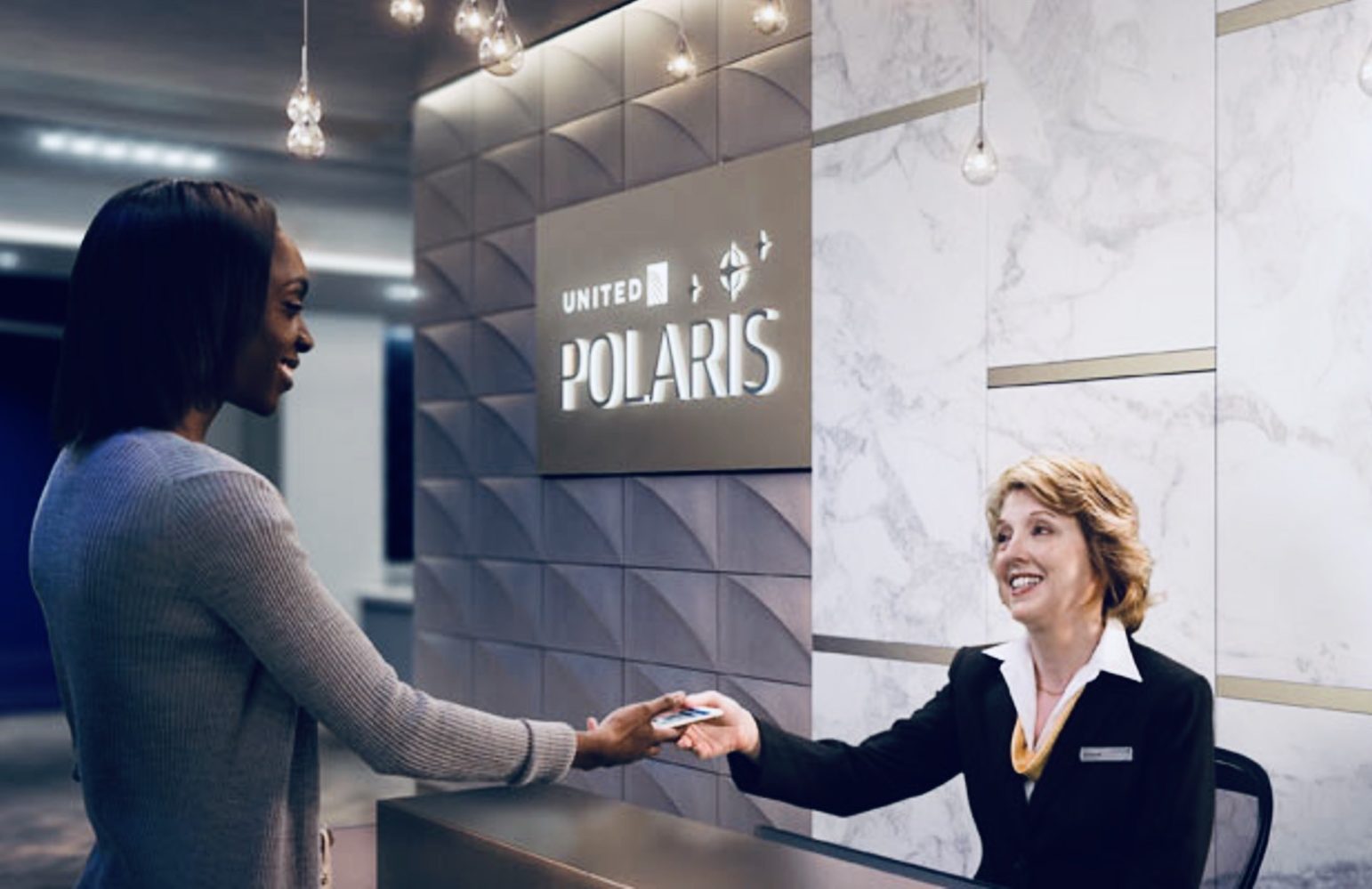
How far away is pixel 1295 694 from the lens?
10.6ft

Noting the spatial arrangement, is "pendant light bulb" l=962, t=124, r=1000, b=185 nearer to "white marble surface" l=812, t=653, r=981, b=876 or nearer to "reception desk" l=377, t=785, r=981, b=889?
"white marble surface" l=812, t=653, r=981, b=876

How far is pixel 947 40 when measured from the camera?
13.5 ft

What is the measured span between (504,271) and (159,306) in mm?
4867

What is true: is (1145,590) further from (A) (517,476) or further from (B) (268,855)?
(A) (517,476)

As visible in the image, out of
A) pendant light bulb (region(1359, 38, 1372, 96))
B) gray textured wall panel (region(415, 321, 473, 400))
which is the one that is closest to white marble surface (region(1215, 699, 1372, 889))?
pendant light bulb (region(1359, 38, 1372, 96))

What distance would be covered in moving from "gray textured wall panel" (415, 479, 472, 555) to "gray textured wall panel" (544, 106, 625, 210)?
4.68 ft

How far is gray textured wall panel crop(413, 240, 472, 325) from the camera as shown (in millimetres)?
6523

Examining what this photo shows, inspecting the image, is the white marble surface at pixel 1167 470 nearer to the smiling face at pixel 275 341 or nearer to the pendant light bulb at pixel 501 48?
the pendant light bulb at pixel 501 48

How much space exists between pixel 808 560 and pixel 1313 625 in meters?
1.73

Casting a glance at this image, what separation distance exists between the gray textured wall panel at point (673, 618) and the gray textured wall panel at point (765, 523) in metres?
0.19

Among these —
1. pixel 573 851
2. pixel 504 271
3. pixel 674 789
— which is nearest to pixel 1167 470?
pixel 573 851

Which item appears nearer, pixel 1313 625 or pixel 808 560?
pixel 1313 625

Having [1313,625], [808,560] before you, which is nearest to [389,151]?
[808,560]

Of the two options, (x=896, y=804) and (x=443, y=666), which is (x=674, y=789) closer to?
(x=896, y=804)
